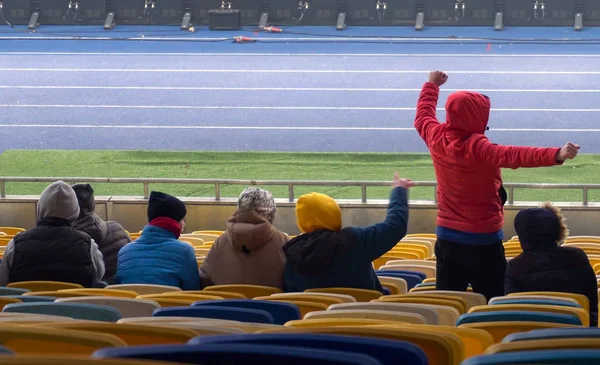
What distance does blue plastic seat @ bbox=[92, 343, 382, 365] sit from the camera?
5.66 feet

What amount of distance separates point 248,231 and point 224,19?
22.0 metres

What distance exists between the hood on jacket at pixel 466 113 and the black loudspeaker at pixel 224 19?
21.7 m

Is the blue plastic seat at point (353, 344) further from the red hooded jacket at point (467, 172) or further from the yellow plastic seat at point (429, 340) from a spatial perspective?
the red hooded jacket at point (467, 172)

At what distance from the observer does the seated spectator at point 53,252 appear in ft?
17.3

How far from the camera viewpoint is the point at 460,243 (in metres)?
5.26

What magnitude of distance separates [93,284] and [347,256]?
53.7 inches

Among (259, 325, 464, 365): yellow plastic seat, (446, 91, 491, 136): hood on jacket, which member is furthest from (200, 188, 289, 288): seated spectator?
(259, 325, 464, 365): yellow plastic seat

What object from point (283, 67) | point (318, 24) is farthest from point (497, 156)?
point (318, 24)

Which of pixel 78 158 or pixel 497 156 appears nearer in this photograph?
pixel 497 156

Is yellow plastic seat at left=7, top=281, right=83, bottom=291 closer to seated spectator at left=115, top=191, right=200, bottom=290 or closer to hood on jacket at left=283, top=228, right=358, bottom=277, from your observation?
seated spectator at left=115, top=191, right=200, bottom=290

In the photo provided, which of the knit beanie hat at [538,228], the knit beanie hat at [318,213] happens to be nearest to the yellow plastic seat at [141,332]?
the knit beanie hat at [318,213]

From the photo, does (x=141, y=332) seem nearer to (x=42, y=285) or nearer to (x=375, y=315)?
(x=375, y=315)

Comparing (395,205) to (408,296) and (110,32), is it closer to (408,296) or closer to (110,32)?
(408,296)

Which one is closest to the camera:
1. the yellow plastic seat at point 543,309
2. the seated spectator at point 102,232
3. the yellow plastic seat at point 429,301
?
the yellow plastic seat at point 543,309
